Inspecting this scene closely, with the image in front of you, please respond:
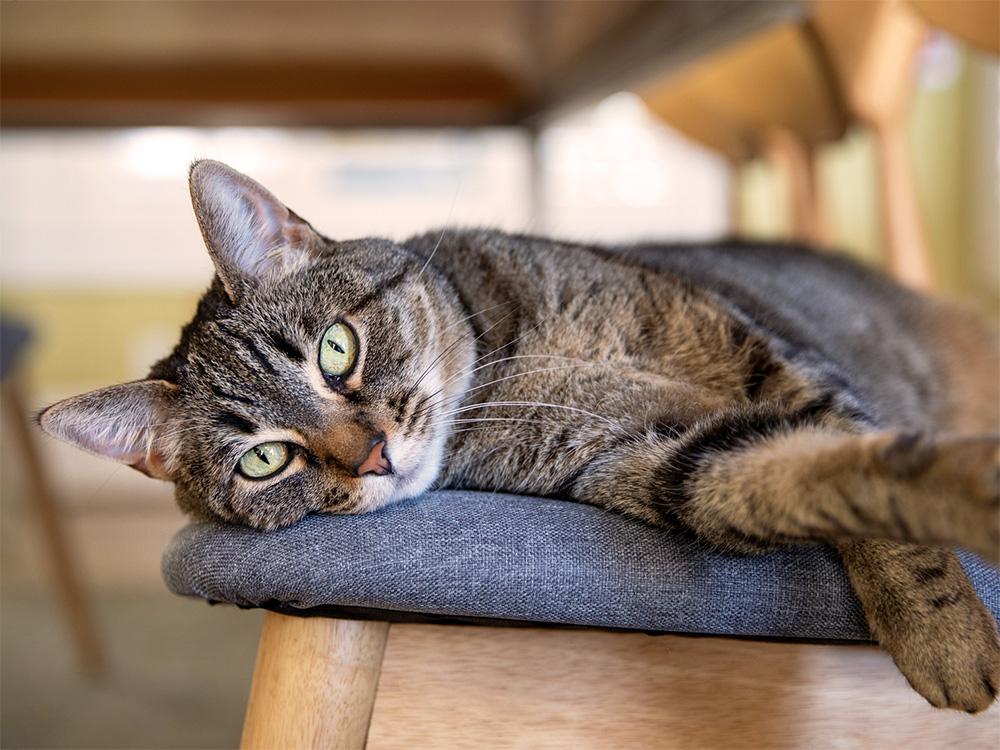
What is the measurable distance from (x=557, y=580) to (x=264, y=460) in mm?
320

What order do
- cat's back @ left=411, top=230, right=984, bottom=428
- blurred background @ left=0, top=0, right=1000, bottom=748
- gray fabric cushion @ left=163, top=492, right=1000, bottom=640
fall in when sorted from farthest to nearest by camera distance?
blurred background @ left=0, top=0, right=1000, bottom=748 < cat's back @ left=411, top=230, right=984, bottom=428 < gray fabric cushion @ left=163, top=492, right=1000, bottom=640

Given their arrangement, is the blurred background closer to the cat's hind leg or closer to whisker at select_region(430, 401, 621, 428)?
whisker at select_region(430, 401, 621, 428)

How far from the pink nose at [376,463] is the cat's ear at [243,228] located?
231mm

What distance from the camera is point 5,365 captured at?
1.68m

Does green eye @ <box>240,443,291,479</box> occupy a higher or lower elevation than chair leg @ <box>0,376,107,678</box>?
higher

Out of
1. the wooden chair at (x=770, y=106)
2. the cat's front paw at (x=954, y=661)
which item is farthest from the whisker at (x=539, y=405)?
the wooden chair at (x=770, y=106)

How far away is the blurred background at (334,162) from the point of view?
163cm

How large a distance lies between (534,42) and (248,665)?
1.57 meters

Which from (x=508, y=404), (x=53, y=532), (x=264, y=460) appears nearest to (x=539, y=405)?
(x=508, y=404)

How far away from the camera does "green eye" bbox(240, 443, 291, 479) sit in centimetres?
83

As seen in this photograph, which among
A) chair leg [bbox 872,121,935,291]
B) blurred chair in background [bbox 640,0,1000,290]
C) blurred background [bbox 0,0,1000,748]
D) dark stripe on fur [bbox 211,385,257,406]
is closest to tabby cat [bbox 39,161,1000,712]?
dark stripe on fur [bbox 211,385,257,406]

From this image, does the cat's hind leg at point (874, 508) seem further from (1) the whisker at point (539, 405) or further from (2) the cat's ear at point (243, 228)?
(2) the cat's ear at point (243, 228)

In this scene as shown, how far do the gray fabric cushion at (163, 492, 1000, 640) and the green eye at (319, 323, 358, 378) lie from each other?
0.64 ft

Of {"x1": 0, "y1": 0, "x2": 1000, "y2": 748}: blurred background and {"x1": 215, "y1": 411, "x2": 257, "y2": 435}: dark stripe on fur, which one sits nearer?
{"x1": 215, "y1": 411, "x2": 257, "y2": 435}: dark stripe on fur
